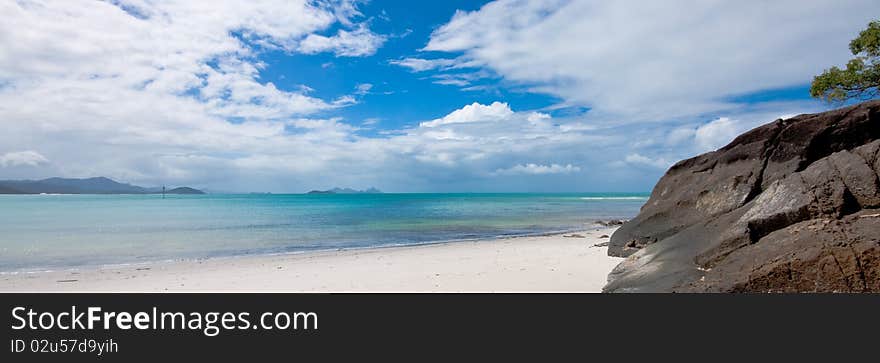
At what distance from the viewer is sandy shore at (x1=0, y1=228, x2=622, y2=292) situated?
1283cm

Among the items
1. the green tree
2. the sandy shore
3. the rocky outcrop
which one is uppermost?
the green tree

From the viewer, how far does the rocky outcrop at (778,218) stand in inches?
283

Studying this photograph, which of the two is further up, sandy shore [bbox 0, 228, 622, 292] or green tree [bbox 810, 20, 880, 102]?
green tree [bbox 810, 20, 880, 102]

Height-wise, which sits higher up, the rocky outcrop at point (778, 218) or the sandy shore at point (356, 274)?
the rocky outcrop at point (778, 218)

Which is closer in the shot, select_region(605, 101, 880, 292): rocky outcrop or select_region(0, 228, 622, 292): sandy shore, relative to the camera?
select_region(605, 101, 880, 292): rocky outcrop

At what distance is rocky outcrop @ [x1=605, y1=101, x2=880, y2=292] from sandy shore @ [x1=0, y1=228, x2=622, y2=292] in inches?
94.5

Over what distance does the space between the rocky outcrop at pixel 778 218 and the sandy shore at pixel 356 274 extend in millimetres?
2399

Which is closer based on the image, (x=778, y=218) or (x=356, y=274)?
(x=778, y=218)

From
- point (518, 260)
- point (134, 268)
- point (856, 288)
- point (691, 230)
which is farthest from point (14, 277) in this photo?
point (856, 288)

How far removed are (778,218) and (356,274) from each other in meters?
11.4

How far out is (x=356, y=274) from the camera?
49.7 feet

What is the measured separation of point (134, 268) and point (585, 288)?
16.8m

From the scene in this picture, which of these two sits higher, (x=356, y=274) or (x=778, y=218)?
(x=778, y=218)
